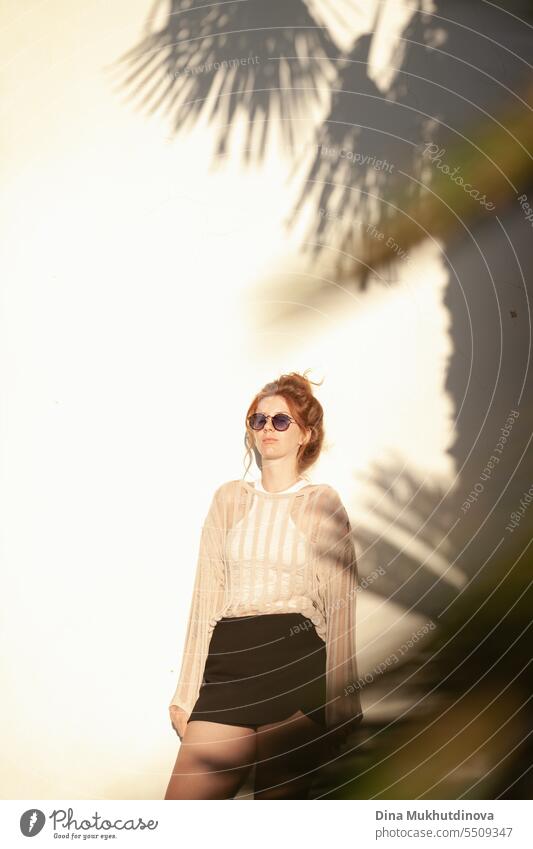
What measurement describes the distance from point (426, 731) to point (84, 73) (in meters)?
2.71

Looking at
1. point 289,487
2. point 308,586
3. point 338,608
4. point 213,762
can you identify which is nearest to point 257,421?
point 289,487

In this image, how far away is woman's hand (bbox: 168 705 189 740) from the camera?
11.4 feet

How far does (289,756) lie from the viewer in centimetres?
345

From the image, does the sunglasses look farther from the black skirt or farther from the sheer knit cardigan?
the black skirt

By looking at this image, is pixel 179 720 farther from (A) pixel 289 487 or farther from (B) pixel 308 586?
(A) pixel 289 487
